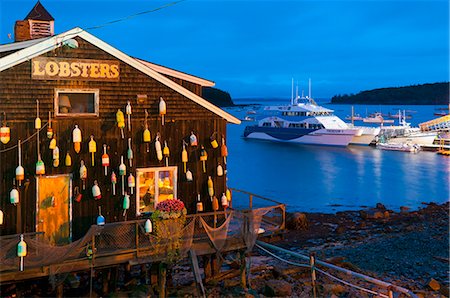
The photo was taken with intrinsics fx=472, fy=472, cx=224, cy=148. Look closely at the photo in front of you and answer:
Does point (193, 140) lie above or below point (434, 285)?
above

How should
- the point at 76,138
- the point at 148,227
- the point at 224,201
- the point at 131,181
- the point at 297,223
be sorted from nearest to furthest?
the point at 148,227 < the point at 76,138 < the point at 131,181 < the point at 224,201 < the point at 297,223

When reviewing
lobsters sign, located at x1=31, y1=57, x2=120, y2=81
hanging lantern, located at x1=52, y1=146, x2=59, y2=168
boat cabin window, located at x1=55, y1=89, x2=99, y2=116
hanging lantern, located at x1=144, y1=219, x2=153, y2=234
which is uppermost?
lobsters sign, located at x1=31, y1=57, x2=120, y2=81

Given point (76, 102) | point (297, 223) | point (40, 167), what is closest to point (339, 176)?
point (297, 223)

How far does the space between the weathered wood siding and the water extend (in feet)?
70.7

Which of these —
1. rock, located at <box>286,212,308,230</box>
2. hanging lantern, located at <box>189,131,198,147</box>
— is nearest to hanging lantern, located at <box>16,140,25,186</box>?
hanging lantern, located at <box>189,131,198,147</box>

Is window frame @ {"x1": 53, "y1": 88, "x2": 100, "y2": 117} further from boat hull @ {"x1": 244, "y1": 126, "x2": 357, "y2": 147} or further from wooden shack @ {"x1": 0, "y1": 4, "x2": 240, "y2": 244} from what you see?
boat hull @ {"x1": 244, "y1": 126, "x2": 357, "y2": 147}

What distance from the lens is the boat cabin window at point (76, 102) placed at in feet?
44.3

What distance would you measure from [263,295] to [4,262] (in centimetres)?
753

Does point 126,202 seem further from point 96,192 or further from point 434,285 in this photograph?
point 434,285

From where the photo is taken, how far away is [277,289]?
48.5ft

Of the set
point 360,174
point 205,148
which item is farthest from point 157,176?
point 360,174

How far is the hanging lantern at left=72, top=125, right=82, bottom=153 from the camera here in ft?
44.0

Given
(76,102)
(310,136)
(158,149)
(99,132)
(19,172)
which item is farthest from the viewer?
(310,136)

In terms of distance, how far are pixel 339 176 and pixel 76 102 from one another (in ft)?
141
